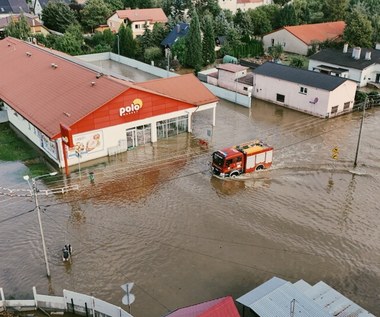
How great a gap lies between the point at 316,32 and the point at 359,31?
8569 mm

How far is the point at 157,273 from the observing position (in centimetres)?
2153

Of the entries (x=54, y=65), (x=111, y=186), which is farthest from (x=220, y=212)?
(x=54, y=65)

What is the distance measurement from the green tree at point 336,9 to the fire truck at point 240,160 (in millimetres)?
57966

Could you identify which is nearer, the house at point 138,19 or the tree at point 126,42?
the tree at point 126,42

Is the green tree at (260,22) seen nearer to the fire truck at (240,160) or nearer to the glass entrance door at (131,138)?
the glass entrance door at (131,138)

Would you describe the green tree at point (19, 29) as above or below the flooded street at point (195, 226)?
above

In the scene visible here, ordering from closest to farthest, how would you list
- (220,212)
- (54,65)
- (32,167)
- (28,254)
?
(28,254) → (220,212) → (32,167) → (54,65)

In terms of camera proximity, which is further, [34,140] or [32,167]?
[34,140]

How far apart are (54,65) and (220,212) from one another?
80.4 feet

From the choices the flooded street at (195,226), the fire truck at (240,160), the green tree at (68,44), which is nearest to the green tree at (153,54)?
the green tree at (68,44)

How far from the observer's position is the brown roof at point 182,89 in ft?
124

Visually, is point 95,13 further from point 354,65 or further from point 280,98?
point 354,65

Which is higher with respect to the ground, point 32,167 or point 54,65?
point 54,65

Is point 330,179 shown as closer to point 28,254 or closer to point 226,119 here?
point 226,119
